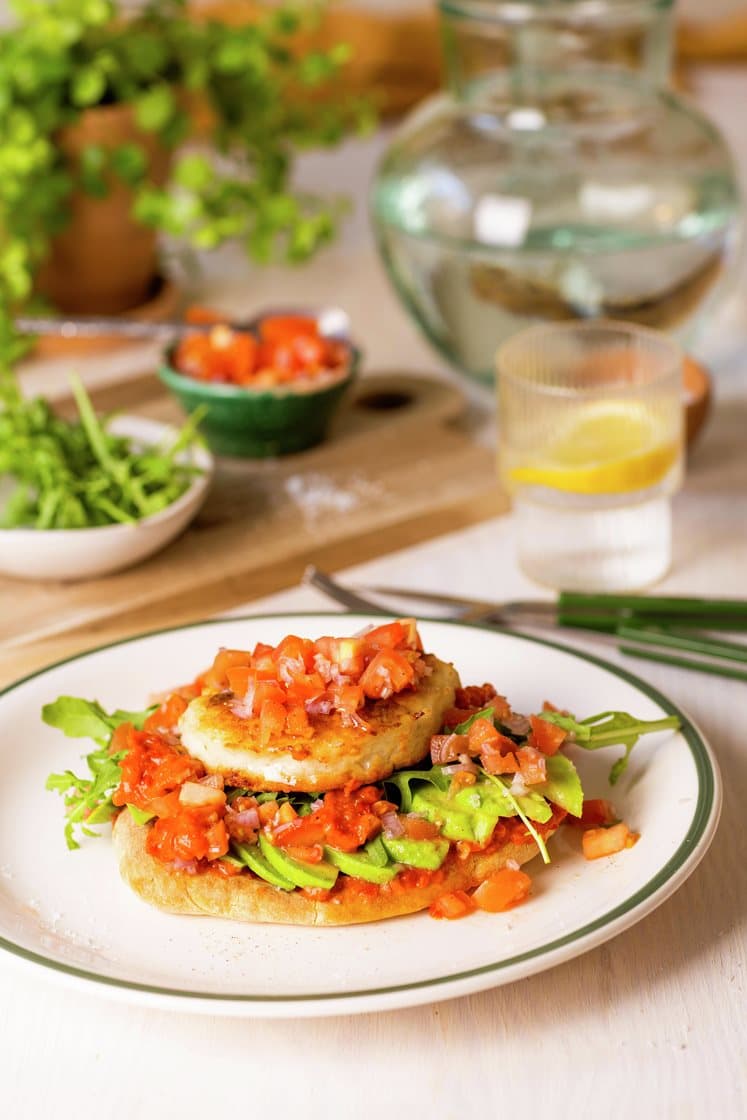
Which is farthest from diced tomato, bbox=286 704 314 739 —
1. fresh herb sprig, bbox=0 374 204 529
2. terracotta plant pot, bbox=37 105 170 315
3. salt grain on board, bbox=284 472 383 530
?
terracotta plant pot, bbox=37 105 170 315

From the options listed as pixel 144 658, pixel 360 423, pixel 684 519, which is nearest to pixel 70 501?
pixel 144 658

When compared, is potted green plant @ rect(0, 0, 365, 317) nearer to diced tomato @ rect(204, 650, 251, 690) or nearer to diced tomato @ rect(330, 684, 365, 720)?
diced tomato @ rect(204, 650, 251, 690)

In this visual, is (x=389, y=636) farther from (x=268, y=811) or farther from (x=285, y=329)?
(x=285, y=329)

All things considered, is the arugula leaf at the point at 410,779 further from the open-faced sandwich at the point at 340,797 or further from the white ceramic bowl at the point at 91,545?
the white ceramic bowl at the point at 91,545

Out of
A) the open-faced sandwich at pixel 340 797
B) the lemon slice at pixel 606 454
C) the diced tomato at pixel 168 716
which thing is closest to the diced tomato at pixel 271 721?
the open-faced sandwich at pixel 340 797

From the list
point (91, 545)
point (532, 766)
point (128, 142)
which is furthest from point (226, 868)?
point (128, 142)

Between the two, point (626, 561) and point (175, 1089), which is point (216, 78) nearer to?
point (626, 561)

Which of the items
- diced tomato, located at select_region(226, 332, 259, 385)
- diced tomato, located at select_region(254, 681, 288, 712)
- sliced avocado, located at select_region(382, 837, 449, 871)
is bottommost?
diced tomato, located at select_region(226, 332, 259, 385)
